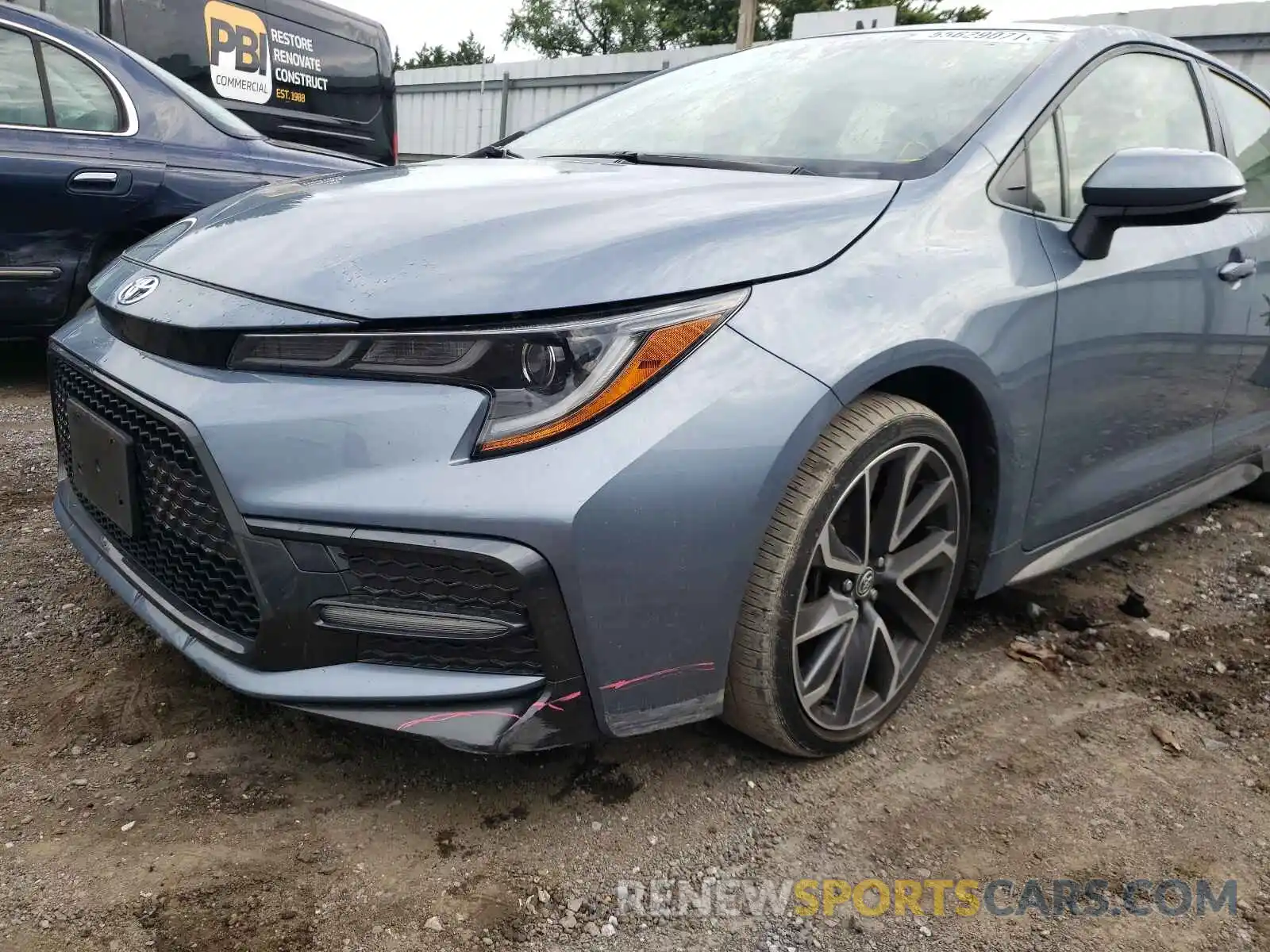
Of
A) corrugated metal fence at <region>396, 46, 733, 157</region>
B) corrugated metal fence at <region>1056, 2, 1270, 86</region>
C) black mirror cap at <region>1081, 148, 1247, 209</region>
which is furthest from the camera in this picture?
corrugated metal fence at <region>396, 46, 733, 157</region>

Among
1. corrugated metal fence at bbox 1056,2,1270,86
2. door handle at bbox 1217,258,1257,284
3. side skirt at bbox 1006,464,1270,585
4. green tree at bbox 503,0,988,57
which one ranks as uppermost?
green tree at bbox 503,0,988,57

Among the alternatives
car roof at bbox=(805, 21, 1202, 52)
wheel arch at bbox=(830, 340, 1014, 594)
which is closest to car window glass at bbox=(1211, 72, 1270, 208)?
car roof at bbox=(805, 21, 1202, 52)

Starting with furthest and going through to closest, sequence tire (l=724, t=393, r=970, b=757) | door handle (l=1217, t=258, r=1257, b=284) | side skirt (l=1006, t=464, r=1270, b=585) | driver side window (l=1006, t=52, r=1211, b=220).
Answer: door handle (l=1217, t=258, r=1257, b=284)
side skirt (l=1006, t=464, r=1270, b=585)
driver side window (l=1006, t=52, r=1211, b=220)
tire (l=724, t=393, r=970, b=757)

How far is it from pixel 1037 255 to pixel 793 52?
104cm

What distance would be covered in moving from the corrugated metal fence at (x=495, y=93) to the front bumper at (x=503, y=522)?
845cm

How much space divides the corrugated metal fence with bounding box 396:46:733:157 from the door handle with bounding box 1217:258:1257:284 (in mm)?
7337

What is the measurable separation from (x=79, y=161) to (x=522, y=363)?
3141 mm

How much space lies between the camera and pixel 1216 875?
1709 millimetres

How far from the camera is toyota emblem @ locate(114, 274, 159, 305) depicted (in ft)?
5.67

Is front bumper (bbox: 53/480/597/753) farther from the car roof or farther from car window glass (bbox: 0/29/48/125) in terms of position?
car window glass (bbox: 0/29/48/125)

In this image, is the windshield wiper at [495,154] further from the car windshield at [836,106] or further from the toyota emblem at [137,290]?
the toyota emblem at [137,290]

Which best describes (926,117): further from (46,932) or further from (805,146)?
(46,932)

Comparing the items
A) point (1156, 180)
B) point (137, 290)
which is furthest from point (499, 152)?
point (1156, 180)

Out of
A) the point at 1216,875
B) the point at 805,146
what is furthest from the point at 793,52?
the point at 1216,875
